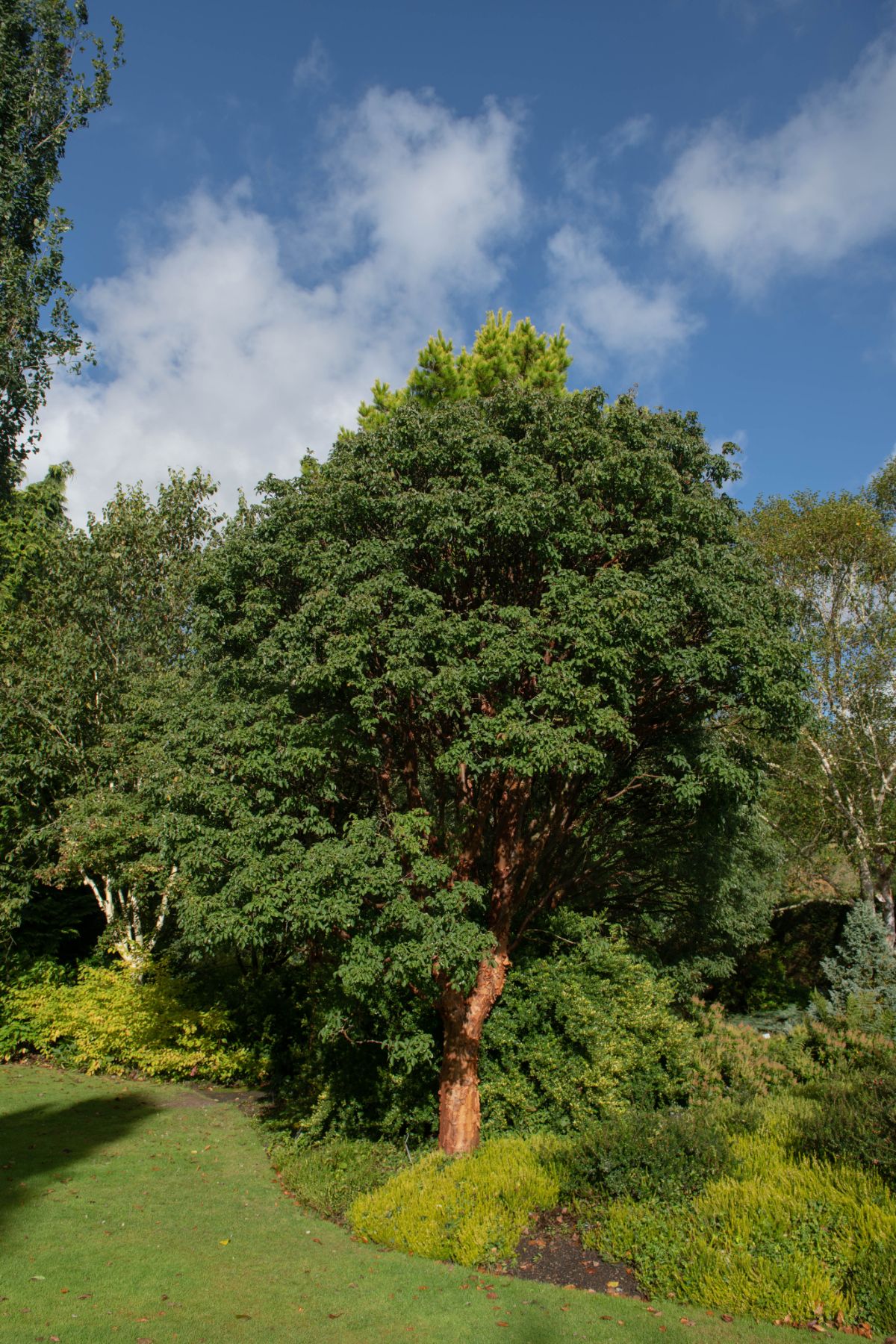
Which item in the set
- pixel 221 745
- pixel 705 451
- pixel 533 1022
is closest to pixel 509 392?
pixel 705 451

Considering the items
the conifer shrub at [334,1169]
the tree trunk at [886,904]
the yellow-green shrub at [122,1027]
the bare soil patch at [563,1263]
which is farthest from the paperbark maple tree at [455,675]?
the tree trunk at [886,904]

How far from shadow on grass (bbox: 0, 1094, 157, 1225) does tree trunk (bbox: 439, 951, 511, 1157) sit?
5195mm

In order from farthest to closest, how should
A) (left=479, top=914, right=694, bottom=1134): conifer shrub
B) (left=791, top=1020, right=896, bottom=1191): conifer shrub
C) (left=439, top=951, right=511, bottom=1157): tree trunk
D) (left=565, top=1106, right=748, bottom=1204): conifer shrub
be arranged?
1. (left=479, top=914, right=694, bottom=1134): conifer shrub
2. (left=439, top=951, right=511, bottom=1157): tree trunk
3. (left=565, top=1106, right=748, bottom=1204): conifer shrub
4. (left=791, top=1020, right=896, bottom=1191): conifer shrub

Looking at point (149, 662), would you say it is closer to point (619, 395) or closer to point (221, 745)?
point (221, 745)

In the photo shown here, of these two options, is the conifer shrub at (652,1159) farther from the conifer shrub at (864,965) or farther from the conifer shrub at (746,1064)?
the conifer shrub at (864,965)

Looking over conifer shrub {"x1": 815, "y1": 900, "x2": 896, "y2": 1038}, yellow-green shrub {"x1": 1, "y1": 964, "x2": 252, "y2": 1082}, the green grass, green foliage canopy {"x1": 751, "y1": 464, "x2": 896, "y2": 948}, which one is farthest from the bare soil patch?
green foliage canopy {"x1": 751, "y1": 464, "x2": 896, "y2": 948}

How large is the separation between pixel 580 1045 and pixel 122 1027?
9930 mm

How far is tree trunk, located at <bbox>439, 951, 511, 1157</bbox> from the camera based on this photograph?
36.5 ft

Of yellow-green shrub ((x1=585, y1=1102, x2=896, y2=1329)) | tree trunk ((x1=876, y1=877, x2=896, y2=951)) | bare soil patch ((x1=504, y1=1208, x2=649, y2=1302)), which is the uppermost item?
tree trunk ((x1=876, y1=877, x2=896, y2=951))

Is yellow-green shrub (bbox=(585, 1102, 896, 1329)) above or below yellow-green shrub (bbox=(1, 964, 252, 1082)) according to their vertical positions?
above

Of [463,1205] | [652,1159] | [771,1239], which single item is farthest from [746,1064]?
[463,1205]

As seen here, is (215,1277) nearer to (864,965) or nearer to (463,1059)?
(463,1059)

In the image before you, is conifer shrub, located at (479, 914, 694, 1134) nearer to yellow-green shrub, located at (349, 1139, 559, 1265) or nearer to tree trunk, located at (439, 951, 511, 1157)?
tree trunk, located at (439, 951, 511, 1157)

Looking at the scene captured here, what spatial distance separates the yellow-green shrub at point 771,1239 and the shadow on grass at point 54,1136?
22.4 ft
